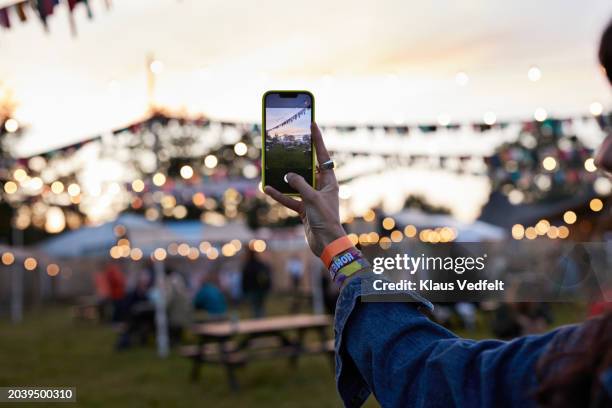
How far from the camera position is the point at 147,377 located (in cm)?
1033

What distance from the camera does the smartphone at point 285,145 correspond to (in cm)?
144

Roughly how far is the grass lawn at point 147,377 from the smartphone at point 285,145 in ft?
19.2

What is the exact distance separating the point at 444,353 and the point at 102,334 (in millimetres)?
16891

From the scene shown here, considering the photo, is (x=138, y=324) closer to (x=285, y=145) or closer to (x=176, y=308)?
(x=176, y=308)

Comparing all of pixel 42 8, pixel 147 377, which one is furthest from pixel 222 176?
pixel 42 8

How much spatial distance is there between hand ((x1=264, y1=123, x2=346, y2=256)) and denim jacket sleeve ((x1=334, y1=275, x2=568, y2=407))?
11 cm

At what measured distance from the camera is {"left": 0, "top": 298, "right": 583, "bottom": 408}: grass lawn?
28.2ft

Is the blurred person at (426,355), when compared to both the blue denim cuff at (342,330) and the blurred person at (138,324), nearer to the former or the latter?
the blue denim cuff at (342,330)

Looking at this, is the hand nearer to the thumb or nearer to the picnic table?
the thumb

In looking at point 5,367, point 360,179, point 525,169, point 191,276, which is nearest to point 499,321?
point 360,179

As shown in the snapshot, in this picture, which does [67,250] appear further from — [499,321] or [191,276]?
[499,321]

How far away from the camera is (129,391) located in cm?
924

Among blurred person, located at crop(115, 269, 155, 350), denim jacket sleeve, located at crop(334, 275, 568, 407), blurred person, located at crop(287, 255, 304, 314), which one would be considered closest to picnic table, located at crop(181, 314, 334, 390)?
blurred person, located at crop(115, 269, 155, 350)

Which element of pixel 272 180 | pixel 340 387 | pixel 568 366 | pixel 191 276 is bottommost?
pixel 191 276
